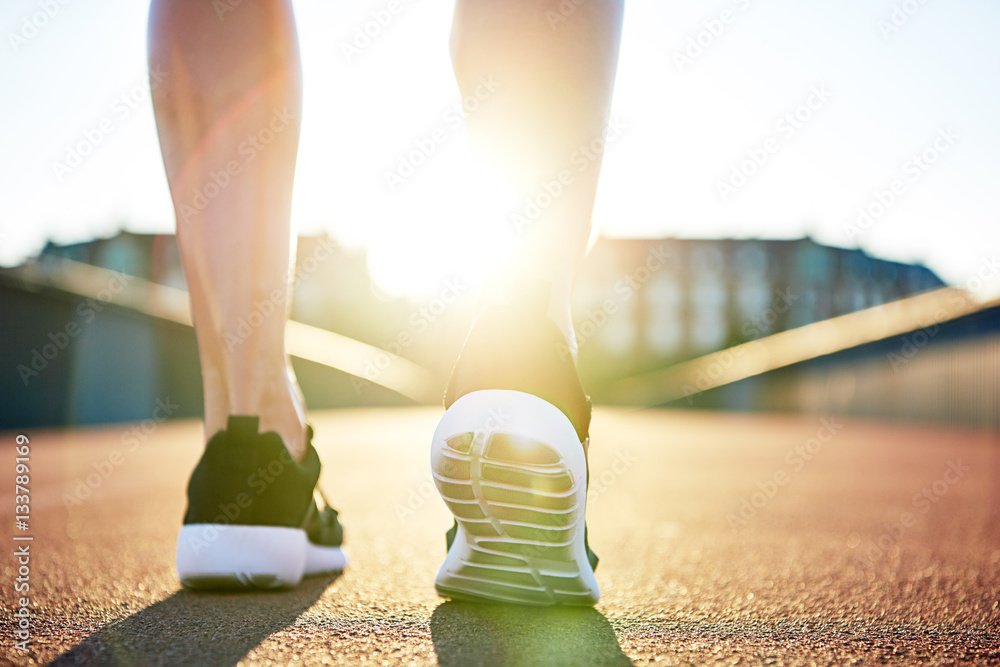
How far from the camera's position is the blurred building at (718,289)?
142ft

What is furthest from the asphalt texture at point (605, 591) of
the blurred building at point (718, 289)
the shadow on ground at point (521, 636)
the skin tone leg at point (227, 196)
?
the blurred building at point (718, 289)

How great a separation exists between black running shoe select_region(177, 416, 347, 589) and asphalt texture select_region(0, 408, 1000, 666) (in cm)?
3

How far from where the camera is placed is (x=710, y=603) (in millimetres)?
953

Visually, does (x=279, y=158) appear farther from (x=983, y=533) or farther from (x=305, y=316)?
(x=305, y=316)

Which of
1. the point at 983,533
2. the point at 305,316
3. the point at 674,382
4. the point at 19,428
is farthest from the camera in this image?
the point at 305,316

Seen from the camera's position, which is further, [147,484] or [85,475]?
[85,475]

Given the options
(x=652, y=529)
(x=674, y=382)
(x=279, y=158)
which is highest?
(x=279, y=158)

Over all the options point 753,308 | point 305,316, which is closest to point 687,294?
point 753,308

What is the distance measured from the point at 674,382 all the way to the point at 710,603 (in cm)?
1624

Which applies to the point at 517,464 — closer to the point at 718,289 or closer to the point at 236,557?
the point at 236,557

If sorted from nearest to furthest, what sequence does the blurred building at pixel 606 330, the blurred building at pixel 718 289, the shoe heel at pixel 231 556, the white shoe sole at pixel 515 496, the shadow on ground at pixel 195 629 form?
the shadow on ground at pixel 195 629, the white shoe sole at pixel 515 496, the shoe heel at pixel 231 556, the blurred building at pixel 606 330, the blurred building at pixel 718 289

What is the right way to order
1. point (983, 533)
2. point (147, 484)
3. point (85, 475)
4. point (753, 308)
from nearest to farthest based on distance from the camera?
point (983, 533) → point (147, 484) → point (85, 475) → point (753, 308)

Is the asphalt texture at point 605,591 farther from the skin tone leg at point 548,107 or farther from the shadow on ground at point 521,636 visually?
the skin tone leg at point 548,107

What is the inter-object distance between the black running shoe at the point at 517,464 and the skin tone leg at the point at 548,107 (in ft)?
0.33
